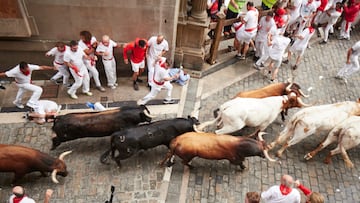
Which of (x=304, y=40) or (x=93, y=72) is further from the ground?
(x=304, y=40)

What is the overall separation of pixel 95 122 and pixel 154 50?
2788 millimetres

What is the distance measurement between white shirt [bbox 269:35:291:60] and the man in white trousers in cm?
196

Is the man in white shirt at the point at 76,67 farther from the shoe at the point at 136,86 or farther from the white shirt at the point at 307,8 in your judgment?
the white shirt at the point at 307,8

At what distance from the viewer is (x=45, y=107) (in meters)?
8.73

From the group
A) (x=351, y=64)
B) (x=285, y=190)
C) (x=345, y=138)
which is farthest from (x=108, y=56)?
(x=351, y=64)

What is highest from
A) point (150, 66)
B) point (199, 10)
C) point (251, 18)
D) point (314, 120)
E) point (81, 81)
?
point (199, 10)

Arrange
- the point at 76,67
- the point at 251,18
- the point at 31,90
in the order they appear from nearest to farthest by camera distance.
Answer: the point at 31,90, the point at 76,67, the point at 251,18

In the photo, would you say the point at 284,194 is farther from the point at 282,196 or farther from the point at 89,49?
the point at 89,49

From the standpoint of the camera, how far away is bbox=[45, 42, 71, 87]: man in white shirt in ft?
28.2

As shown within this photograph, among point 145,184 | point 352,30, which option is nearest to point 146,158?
point 145,184

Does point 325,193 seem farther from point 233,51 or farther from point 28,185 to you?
point 28,185

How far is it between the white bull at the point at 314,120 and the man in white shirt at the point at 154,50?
11.9 ft

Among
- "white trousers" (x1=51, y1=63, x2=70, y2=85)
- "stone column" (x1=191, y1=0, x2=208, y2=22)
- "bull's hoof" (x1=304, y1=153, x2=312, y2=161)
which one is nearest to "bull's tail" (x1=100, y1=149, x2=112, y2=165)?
"white trousers" (x1=51, y1=63, x2=70, y2=85)

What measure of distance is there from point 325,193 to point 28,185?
6.42m
